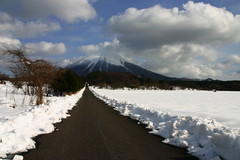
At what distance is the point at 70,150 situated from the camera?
251 inches

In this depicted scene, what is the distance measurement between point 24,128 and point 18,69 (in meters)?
11.0

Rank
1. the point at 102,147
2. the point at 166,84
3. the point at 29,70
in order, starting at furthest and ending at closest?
the point at 166,84
the point at 29,70
the point at 102,147

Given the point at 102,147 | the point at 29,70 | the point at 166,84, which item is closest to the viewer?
the point at 102,147

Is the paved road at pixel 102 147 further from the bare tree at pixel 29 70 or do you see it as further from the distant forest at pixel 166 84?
the distant forest at pixel 166 84

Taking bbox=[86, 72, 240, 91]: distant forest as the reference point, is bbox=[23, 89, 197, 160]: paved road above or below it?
below

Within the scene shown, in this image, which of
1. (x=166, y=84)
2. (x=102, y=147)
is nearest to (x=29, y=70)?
(x=102, y=147)

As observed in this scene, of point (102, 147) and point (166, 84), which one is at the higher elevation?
point (166, 84)

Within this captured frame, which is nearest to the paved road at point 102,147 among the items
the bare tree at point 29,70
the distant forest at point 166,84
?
the bare tree at point 29,70

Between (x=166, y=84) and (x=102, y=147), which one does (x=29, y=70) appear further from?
(x=166, y=84)

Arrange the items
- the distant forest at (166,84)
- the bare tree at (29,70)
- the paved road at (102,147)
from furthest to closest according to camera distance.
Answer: the distant forest at (166,84)
the bare tree at (29,70)
the paved road at (102,147)

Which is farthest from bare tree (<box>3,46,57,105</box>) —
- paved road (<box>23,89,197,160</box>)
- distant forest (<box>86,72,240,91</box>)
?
distant forest (<box>86,72,240,91</box>)

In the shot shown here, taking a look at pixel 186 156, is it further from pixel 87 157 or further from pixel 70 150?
pixel 70 150

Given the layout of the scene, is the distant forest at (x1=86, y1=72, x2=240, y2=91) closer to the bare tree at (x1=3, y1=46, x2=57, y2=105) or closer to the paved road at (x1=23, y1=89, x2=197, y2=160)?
the bare tree at (x1=3, y1=46, x2=57, y2=105)

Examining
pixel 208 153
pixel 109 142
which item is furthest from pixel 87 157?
pixel 208 153
